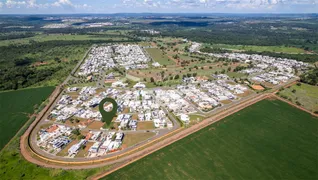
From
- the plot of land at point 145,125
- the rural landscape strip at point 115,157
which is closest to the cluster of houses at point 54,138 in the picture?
the rural landscape strip at point 115,157

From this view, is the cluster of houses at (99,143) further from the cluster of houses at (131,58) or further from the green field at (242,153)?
the cluster of houses at (131,58)

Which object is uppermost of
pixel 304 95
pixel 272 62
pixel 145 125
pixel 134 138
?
pixel 272 62

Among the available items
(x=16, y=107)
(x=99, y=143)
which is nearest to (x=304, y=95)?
(x=99, y=143)

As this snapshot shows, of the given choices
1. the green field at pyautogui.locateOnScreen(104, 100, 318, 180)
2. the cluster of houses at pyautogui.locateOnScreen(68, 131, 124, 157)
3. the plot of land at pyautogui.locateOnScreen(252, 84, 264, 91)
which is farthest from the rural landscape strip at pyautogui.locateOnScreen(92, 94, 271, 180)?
the plot of land at pyautogui.locateOnScreen(252, 84, 264, 91)

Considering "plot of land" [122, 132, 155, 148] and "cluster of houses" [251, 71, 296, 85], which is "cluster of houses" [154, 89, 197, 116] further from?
"cluster of houses" [251, 71, 296, 85]

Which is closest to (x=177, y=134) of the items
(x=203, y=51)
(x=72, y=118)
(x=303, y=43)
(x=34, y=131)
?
(x=72, y=118)

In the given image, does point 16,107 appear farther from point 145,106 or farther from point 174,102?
point 174,102
